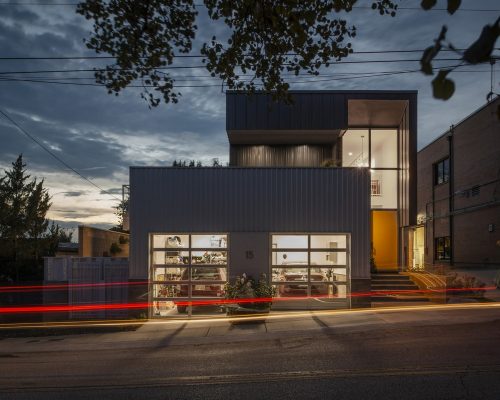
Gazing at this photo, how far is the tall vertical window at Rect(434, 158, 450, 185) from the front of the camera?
28.4 m

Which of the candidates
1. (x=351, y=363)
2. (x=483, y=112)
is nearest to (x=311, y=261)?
(x=351, y=363)

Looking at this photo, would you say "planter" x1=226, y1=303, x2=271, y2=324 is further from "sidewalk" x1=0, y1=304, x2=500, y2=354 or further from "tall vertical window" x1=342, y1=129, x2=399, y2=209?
"tall vertical window" x1=342, y1=129, x2=399, y2=209

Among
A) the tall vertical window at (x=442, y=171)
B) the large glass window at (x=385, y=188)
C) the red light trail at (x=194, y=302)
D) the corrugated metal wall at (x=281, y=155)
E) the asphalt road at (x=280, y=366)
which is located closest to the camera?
the asphalt road at (x=280, y=366)

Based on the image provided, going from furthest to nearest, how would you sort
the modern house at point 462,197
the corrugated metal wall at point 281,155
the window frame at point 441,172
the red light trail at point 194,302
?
the window frame at point 441,172
the modern house at point 462,197
the corrugated metal wall at point 281,155
the red light trail at point 194,302

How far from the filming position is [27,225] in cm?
2744

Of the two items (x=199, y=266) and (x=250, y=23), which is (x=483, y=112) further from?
(x=250, y=23)

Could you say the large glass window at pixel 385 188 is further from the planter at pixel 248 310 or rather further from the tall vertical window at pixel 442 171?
the planter at pixel 248 310

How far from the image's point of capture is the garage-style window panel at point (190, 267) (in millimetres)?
16188

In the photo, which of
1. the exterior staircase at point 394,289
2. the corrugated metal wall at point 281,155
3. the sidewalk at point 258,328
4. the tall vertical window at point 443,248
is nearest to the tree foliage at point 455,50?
the sidewalk at point 258,328

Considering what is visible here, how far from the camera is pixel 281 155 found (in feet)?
72.7

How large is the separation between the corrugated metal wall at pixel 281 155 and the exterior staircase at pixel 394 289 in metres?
5.86

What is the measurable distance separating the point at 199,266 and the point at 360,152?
10.1m

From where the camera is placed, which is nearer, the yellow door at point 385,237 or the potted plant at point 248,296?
the potted plant at point 248,296

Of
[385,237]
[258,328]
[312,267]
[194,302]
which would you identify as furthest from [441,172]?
[258,328]
